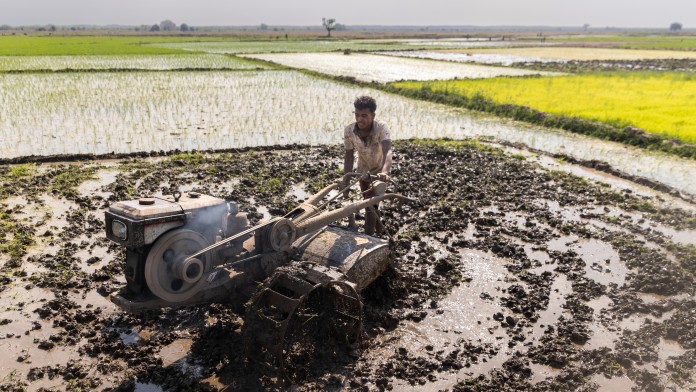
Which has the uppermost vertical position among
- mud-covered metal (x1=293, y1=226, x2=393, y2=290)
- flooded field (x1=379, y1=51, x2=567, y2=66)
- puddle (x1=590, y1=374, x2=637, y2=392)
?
flooded field (x1=379, y1=51, x2=567, y2=66)

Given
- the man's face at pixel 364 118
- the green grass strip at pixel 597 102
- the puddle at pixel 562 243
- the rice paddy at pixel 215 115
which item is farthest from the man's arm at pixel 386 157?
the green grass strip at pixel 597 102

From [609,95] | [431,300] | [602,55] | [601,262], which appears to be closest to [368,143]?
[431,300]

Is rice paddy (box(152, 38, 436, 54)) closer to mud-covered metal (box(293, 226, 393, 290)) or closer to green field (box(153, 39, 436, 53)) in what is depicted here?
green field (box(153, 39, 436, 53))

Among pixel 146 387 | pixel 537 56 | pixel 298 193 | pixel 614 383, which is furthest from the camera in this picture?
pixel 537 56

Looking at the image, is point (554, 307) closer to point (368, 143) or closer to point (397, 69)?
point (368, 143)

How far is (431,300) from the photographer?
511 cm

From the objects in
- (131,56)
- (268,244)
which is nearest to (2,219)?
(268,244)

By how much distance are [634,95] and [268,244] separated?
57.8 feet

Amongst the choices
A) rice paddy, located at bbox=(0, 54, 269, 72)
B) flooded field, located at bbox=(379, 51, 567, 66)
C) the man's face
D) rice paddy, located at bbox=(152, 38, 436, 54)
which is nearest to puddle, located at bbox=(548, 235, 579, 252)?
the man's face

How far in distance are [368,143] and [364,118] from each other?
0.40 metres

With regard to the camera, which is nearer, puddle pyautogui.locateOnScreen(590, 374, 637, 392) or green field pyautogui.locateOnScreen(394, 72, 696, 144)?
puddle pyautogui.locateOnScreen(590, 374, 637, 392)

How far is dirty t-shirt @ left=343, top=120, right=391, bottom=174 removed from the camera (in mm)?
5266

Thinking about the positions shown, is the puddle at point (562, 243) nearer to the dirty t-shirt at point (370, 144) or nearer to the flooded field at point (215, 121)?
the dirty t-shirt at point (370, 144)

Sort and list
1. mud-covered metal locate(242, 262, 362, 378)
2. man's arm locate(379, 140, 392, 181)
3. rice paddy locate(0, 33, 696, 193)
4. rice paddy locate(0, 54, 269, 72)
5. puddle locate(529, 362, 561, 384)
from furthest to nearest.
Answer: rice paddy locate(0, 54, 269, 72), rice paddy locate(0, 33, 696, 193), man's arm locate(379, 140, 392, 181), puddle locate(529, 362, 561, 384), mud-covered metal locate(242, 262, 362, 378)
